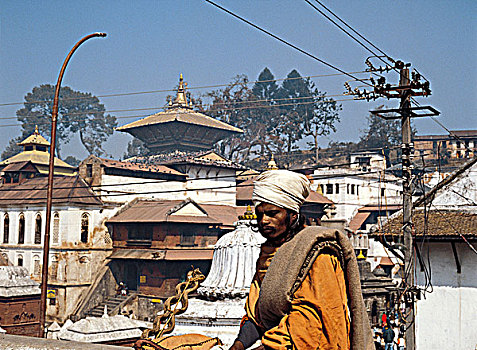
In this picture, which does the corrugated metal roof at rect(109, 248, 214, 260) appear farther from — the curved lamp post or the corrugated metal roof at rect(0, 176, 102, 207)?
the curved lamp post

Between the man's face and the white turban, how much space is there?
33mm

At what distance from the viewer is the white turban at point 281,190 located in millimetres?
3139

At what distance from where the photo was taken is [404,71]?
13742 mm

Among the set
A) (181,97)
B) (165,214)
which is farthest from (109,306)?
(181,97)

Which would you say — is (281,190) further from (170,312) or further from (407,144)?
(407,144)

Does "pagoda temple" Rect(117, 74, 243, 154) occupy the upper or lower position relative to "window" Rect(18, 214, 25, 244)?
upper

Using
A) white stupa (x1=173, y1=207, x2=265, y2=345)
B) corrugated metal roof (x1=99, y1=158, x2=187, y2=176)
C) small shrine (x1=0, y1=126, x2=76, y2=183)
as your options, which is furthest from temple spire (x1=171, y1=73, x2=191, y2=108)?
white stupa (x1=173, y1=207, x2=265, y2=345)

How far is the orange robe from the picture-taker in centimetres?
271

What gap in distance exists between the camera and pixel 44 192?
38.9m

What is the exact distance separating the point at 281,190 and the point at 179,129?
42.8 meters

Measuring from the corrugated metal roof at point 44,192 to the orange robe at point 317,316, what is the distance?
110 ft

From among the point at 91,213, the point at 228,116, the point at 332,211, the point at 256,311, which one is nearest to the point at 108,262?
the point at 91,213

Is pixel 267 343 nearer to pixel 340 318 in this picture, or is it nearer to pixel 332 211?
pixel 340 318

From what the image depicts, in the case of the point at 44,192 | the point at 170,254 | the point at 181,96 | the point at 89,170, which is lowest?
the point at 170,254
